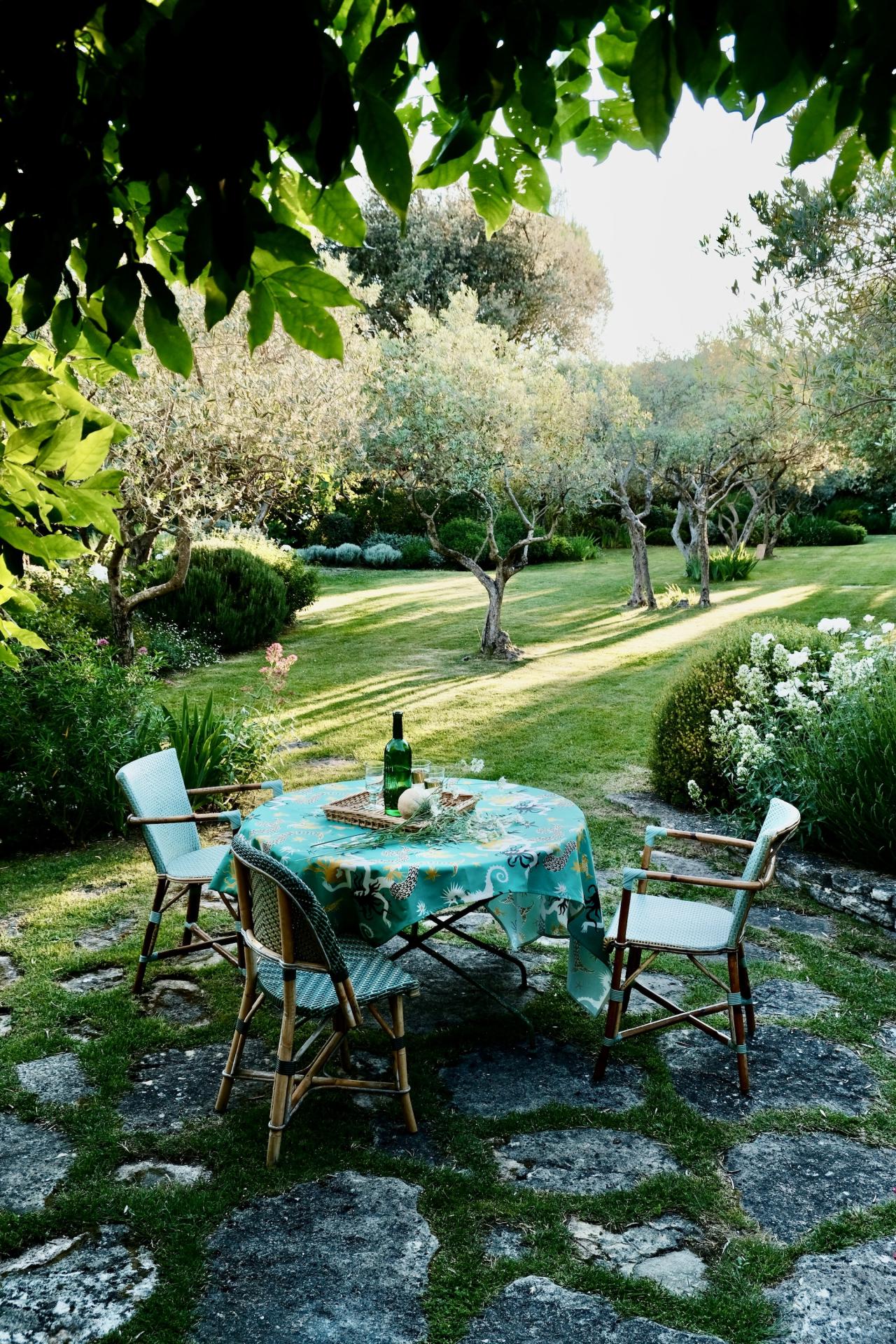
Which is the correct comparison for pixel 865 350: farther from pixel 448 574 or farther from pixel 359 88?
pixel 448 574

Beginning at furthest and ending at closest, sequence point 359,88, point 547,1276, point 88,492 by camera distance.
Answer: point 547,1276 < point 88,492 < point 359,88

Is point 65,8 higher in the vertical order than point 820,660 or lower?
higher

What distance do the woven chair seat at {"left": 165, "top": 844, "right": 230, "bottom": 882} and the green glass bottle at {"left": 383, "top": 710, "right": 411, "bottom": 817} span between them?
809 mm

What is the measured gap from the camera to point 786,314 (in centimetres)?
1069

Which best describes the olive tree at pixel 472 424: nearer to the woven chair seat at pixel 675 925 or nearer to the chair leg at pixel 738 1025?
the woven chair seat at pixel 675 925

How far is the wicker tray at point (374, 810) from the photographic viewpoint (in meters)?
4.38

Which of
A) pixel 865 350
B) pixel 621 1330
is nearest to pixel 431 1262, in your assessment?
pixel 621 1330

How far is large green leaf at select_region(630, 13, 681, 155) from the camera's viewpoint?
5.10 feet

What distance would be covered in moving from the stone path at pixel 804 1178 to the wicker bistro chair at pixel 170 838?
2.40 meters

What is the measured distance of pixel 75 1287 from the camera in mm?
2914

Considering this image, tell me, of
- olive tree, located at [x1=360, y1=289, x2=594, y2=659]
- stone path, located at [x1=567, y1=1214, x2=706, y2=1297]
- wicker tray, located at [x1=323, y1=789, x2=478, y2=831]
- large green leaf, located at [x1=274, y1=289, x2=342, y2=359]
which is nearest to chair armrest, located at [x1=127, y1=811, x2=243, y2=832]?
wicker tray, located at [x1=323, y1=789, x2=478, y2=831]

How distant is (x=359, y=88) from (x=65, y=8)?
1.42 ft

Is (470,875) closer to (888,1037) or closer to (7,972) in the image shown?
(888,1037)

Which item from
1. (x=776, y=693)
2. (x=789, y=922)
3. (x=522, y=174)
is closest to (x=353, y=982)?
(x=522, y=174)
